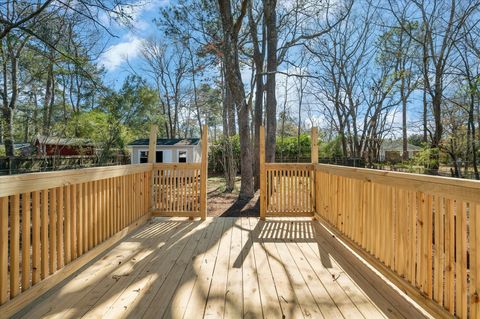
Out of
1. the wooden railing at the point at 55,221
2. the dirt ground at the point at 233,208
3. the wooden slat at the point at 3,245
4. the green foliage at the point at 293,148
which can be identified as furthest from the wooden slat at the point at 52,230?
the green foliage at the point at 293,148

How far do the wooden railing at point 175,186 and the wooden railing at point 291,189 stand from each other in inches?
46.8

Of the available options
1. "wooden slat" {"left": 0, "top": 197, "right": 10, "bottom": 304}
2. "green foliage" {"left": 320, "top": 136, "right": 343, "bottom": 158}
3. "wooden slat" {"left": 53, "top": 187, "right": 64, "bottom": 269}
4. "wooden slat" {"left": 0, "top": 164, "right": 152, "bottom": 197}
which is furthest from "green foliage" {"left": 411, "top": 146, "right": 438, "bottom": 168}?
"wooden slat" {"left": 0, "top": 197, "right": 10, "bottom": 304}

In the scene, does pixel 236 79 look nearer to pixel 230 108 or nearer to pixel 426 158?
pixel 230 108

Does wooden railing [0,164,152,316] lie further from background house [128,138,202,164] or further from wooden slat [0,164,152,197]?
background house [128,138,202,164]

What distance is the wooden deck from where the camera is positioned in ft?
5.52

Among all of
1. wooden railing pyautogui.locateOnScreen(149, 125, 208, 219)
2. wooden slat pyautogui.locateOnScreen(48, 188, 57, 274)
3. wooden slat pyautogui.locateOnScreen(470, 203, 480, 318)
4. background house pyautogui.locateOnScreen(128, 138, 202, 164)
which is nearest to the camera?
wooden slat pyautogui.locateOnScreen(470, 203, 480, 318)

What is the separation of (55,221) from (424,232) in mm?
2650

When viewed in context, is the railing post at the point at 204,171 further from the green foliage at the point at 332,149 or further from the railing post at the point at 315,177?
the green foliage at the point at 332,149

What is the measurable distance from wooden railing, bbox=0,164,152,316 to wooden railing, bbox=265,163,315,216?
2.14 m

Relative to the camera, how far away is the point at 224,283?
2.04m

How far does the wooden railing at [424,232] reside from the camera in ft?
4.46

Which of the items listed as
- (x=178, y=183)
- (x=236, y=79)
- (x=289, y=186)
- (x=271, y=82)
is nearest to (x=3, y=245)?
(x=178, y=183)

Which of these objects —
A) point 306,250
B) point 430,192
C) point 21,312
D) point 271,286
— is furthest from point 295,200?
point 21,312

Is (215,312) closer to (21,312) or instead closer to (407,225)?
(21,312)
